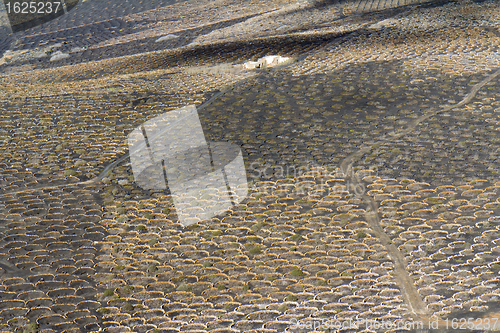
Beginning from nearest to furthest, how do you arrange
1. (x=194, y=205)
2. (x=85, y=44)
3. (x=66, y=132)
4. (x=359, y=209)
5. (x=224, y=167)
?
(x=359, y=209) → (x=194, y=205) → (x=224, y=167) → (x=66, y=132) → (x=85, y=44)

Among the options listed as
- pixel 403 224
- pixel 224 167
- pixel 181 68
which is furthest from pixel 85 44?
pixel 403 224

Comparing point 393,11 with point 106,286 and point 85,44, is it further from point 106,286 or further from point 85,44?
point 106,286

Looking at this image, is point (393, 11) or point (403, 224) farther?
point (393, 11)

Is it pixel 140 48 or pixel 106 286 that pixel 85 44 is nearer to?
pixel 140 48

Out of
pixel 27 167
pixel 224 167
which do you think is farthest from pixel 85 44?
pixel 224 167

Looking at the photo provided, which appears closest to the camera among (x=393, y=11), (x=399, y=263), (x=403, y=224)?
(x=399, y=263)

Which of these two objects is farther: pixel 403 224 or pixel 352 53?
pixel 352 53

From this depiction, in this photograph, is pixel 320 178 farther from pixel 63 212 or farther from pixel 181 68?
Answer: pixel 181 68

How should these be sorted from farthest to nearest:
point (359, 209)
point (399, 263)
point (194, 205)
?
point (194, 205) < point (359, 209) < point (399, 263)

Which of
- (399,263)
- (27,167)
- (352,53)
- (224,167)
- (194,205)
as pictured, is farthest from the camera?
(352,53)
